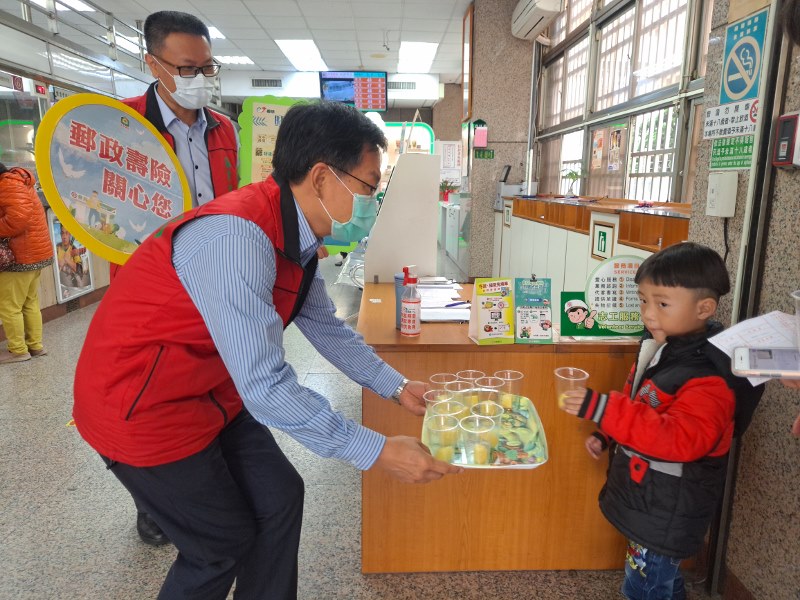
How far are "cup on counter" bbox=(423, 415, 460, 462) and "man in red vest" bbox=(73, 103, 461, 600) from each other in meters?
0.07

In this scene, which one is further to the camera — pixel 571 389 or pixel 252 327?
pixel 571 389

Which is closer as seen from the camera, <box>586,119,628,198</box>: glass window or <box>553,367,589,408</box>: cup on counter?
<box>553,367,589,408</box>: cup on counter

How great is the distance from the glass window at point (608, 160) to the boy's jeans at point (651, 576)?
3402 mm

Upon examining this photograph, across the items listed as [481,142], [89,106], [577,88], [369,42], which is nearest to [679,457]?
[89,106]

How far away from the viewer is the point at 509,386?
4.92 ft

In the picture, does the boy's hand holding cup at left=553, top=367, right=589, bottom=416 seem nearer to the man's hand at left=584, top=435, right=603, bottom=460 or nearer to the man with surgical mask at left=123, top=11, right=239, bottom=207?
the man's hand at left=584, top=435, right=603, bottom=460

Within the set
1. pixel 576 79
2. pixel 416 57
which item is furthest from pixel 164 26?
pixel 416 57

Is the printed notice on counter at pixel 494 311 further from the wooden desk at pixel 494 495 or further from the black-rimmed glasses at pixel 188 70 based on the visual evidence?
the black-rimmed glasses at pixel 188 70

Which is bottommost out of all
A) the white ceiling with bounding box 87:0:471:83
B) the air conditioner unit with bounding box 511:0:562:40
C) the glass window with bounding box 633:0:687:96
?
the glass window with bounding box 633:0:687:96

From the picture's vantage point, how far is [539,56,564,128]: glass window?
5816mm

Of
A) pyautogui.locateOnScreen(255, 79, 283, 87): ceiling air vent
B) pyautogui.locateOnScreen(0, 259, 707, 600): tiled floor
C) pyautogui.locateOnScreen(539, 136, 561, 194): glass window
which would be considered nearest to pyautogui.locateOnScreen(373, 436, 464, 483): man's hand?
pyautogui.locateOnScreen(0, 259, 707, 600): tiled floor

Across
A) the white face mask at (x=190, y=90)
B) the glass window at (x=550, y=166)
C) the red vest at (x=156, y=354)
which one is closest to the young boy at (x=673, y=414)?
the red vest at (x=156, y=354)

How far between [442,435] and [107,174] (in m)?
1.35

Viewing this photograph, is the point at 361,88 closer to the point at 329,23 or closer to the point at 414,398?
the point at 329,23
